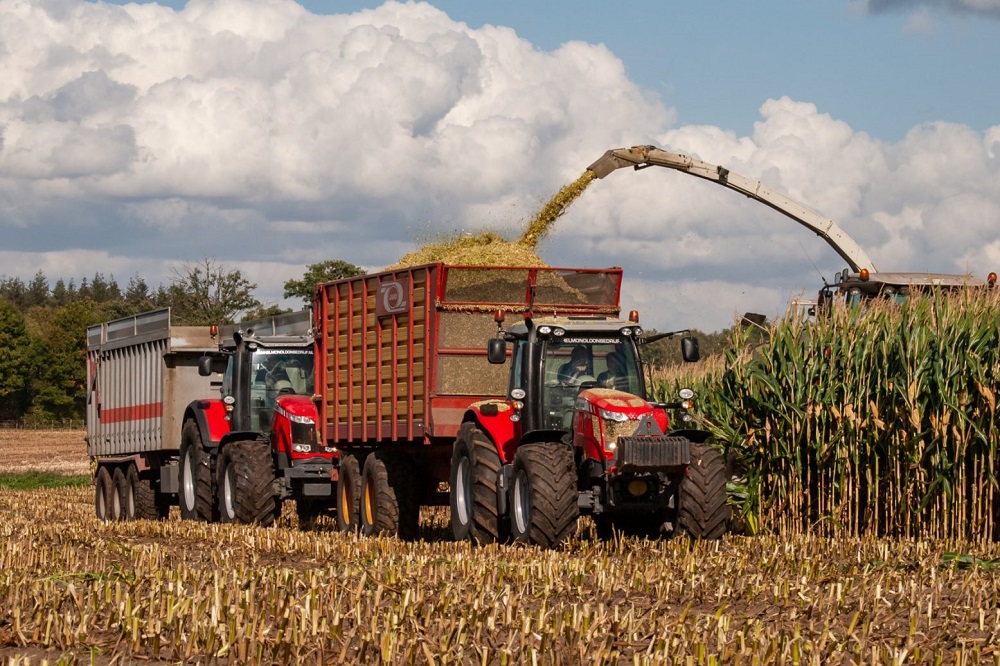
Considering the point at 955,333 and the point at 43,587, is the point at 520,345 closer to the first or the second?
the point at 955,333

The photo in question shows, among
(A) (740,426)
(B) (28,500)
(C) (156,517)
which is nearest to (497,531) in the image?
(A) (740,426)

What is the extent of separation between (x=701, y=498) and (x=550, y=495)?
1.25 meters

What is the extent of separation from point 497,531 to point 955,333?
14.7 ft

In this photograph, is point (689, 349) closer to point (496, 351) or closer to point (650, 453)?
point (650, 453)

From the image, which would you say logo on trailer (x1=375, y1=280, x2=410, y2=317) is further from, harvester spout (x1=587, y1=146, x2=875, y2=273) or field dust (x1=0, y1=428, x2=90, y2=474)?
field dust (x1=0, y1=428, x2=90, y2=474)

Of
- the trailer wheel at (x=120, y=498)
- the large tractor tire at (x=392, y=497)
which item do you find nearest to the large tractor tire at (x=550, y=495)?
the large tractor tire at (x=392, y=497)

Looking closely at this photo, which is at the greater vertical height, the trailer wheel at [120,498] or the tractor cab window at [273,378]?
the tractor cab window at [273,378]

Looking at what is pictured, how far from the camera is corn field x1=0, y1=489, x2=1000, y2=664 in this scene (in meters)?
6.62

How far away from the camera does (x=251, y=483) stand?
16797 mm

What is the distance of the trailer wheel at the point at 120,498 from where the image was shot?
21.3 meters

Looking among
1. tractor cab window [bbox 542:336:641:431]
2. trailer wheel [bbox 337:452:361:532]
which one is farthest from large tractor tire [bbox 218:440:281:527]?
tractor cab window [bbox 542:336:641:431]

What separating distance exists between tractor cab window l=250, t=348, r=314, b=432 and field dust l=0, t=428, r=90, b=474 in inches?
680

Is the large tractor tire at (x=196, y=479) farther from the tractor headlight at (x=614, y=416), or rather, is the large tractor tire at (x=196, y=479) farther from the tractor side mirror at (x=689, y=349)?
the tractor side mirror at (x=689, y=349)

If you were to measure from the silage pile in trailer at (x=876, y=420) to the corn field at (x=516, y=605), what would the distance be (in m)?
1.14
